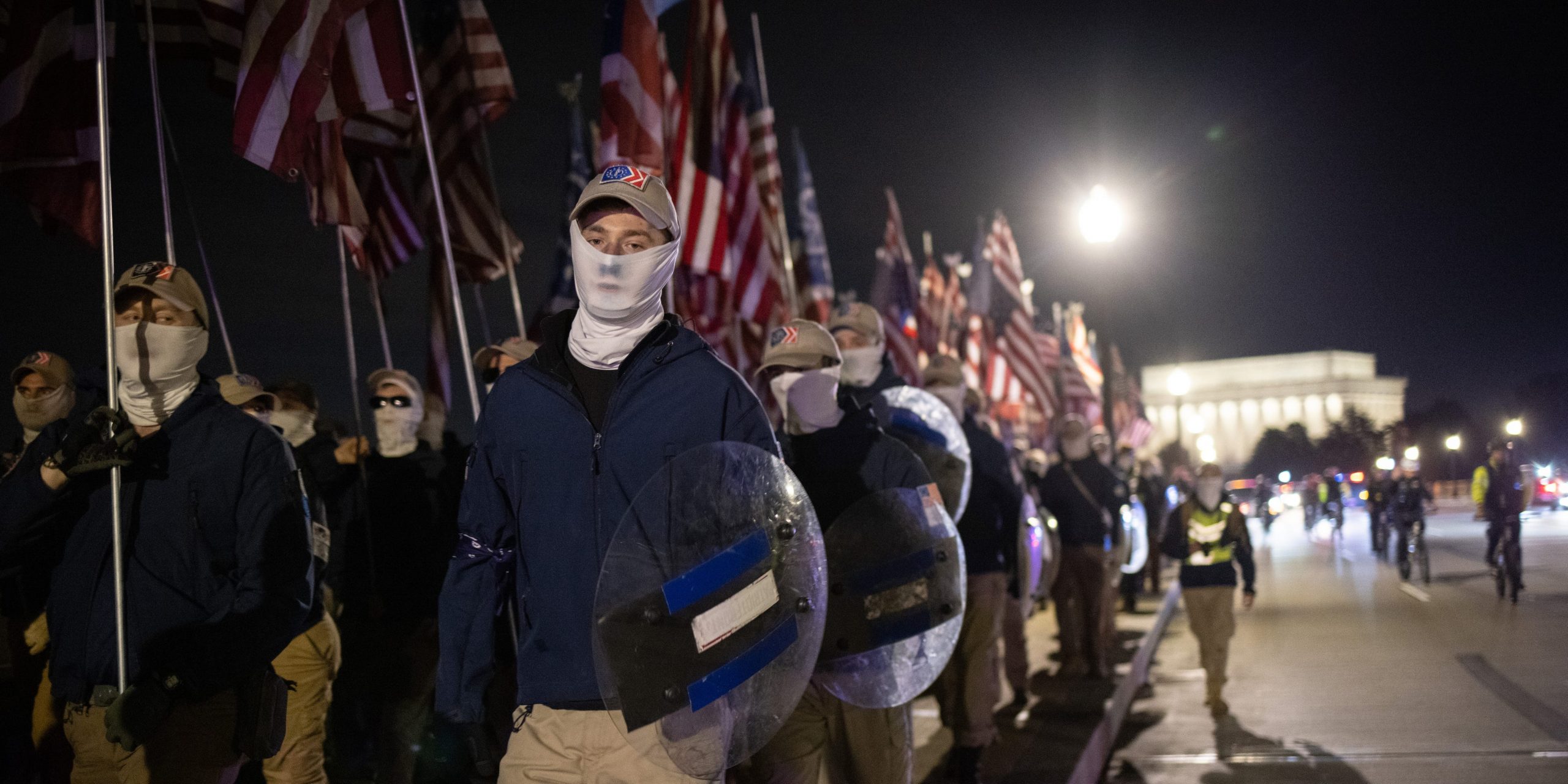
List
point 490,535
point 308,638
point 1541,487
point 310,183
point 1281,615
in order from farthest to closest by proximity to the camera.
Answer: point 1541,487 < point 1281,615 < point 310,183 < point 308,638 < point 490,535

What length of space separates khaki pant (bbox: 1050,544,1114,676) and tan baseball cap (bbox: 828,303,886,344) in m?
5.09

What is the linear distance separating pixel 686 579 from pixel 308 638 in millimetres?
3337

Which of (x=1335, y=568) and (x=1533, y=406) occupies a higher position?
(x=1533, y=406)

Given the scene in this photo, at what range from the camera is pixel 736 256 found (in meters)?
11.1

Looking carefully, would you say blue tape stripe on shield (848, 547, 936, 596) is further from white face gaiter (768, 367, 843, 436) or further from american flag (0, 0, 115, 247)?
american flag (0, 0, 115, 247)

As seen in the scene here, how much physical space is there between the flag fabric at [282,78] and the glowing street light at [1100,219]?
27.3 feet

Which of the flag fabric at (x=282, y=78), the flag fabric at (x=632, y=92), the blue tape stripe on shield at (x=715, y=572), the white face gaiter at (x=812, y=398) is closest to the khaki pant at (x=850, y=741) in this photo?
the white face gaiter at (x=812, y=398)

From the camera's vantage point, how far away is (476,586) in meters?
3.07

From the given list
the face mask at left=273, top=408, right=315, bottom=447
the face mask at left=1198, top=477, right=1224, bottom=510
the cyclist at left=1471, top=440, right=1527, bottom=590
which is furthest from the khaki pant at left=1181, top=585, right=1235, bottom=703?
the cyclist at left=1471, top=440, right=1527, bottom=590

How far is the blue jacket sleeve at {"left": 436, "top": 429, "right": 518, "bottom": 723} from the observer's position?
298cm

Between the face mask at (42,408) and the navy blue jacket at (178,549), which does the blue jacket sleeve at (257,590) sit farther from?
the face mask at (42,408)

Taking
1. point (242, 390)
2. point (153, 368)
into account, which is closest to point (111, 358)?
point (153, 368)

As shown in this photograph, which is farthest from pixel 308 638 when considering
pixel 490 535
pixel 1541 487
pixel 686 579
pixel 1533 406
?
pixel 1533 406

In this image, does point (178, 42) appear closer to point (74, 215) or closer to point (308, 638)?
point (74, 215)
